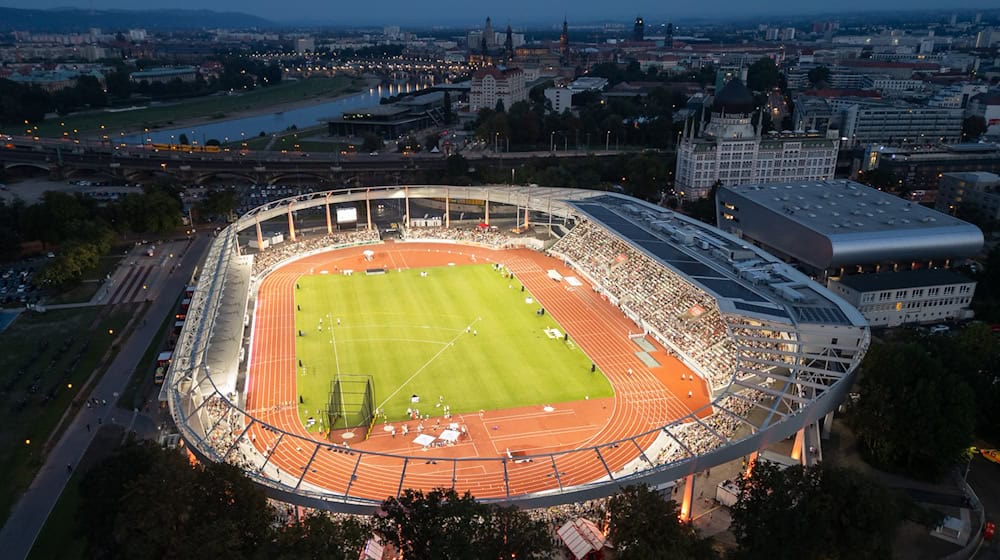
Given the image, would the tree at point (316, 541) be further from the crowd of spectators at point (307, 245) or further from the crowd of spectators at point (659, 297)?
the crowd of spectators at point (307, 245)

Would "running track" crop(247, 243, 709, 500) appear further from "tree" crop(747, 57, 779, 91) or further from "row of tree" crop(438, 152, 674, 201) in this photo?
"tree" crop(747, 57, 779, 91)

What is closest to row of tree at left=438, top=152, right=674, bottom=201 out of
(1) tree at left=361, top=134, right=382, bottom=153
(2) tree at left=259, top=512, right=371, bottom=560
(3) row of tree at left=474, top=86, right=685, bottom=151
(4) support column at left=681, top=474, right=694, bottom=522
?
(3) row of tree at left=474, top=86, right=685, bottom=151

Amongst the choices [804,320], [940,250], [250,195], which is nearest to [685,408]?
[804,320]

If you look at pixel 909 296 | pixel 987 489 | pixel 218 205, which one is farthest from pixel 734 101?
pixel 218 205

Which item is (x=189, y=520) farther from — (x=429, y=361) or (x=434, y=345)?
(x=434, y=345)

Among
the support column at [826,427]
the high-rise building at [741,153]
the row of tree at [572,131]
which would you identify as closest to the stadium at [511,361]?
the support column at [826,427]

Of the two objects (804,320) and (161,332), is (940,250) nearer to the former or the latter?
(804,320)
